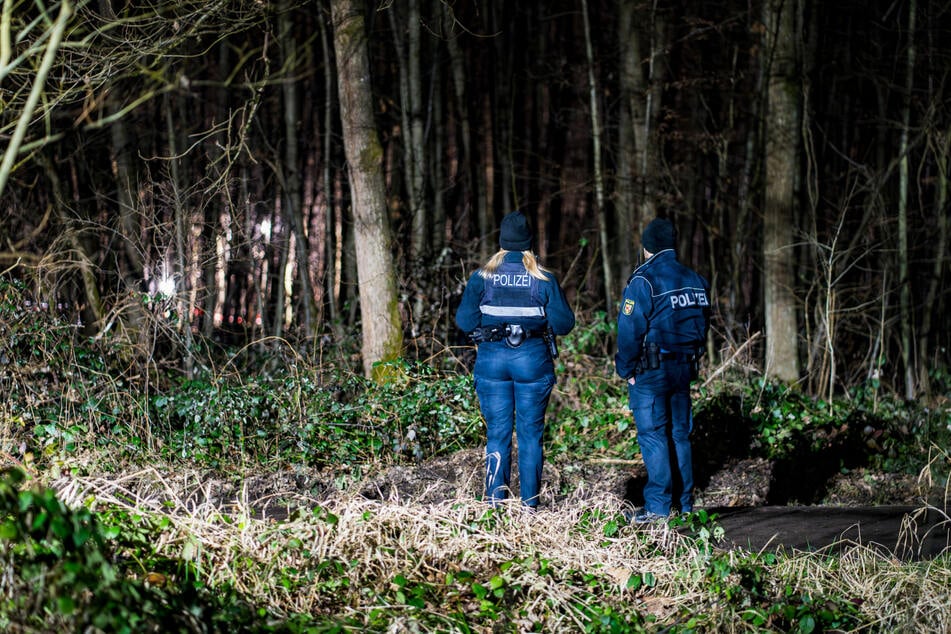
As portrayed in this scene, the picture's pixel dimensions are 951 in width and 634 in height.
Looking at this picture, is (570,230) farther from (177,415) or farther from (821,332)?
(177,415)

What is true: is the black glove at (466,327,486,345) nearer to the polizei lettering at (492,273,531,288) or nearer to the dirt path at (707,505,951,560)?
the polizei lettering at (492,273,531,288)

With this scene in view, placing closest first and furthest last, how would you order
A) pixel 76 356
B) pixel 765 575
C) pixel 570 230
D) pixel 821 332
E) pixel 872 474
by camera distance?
1. pixel 765 575
2. pixel 76 356
3. pixel 872 474
4. pixel 821 332
5. pixel 570 230

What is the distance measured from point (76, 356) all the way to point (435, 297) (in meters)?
4.16

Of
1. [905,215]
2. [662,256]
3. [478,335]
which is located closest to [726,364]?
[662,256]

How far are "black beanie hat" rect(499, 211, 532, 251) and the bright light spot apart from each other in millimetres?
3995

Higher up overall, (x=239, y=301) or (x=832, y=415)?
(x=239, y=301)

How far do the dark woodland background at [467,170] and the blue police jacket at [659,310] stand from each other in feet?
10.5

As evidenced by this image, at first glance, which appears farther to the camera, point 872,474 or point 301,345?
point 301,345

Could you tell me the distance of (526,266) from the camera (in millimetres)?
6898

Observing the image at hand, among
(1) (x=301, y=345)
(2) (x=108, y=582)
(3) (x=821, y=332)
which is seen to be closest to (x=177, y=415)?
(1) (x=301, y=345)

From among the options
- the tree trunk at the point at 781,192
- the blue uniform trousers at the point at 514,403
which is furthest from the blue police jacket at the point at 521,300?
the tree trunk at the point at 781,192

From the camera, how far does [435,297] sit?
1145 cm

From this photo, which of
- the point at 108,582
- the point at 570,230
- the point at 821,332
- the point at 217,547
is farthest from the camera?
the point at 570,230

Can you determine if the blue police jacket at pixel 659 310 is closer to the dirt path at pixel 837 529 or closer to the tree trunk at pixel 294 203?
the dirt path at pixel 837 529
